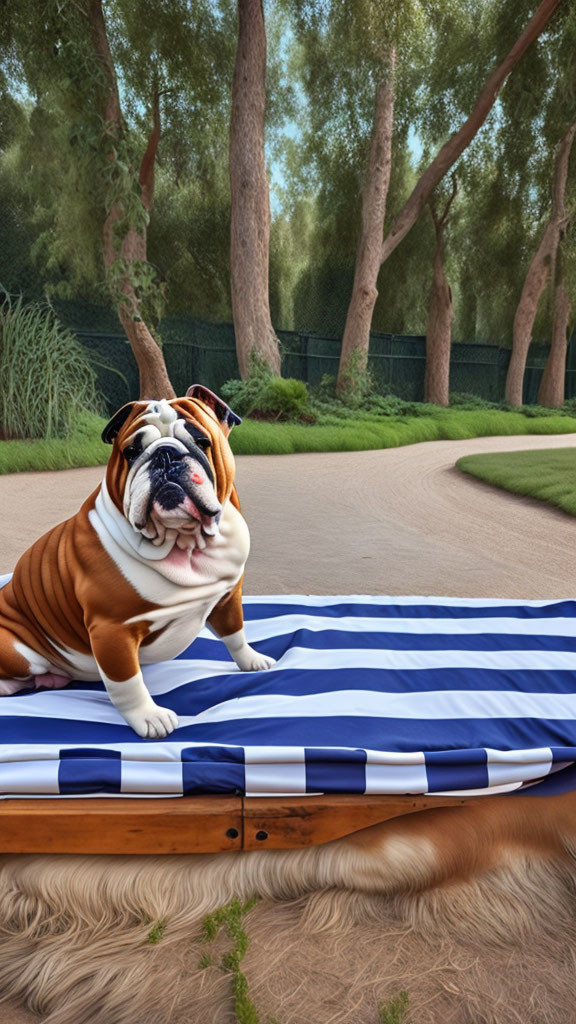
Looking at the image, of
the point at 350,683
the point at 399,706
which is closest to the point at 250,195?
the point at 350,683

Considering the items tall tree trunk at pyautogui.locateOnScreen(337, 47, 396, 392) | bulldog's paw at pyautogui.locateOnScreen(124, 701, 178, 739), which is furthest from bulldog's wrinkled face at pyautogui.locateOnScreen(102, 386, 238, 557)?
tall tree trunk at pyautogui.locateOnScreen(337, 47, 396, 392)

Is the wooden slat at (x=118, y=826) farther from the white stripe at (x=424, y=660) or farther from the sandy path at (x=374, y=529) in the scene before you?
the sandy path at (x=374, y=529)

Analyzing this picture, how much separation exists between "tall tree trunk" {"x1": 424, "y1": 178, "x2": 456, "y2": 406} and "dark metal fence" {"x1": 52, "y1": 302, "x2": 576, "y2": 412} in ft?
1.55

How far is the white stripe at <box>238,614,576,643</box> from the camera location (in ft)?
6.43

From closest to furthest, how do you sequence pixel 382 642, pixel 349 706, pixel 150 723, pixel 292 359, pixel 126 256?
pixel 150 723
pixel 349 706
pixel 382 642
pixel 126 256
pixel 292 359

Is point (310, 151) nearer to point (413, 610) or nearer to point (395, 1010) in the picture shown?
point (413, 610)

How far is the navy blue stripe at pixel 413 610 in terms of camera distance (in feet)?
6.94

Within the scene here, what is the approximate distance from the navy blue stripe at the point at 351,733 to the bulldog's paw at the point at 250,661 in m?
0.27

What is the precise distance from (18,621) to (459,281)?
12.9 m

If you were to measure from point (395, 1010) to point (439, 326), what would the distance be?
12.0 metres

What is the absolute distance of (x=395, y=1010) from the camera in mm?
952

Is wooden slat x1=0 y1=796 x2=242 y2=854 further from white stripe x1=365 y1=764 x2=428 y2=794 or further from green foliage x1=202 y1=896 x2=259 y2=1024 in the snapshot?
white stripe x1=365 y1=764 x2=428 y2=794

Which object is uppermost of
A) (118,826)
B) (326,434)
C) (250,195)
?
(250,195)

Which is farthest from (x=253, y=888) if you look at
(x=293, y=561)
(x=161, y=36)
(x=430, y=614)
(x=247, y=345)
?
(x=161, y=36)
